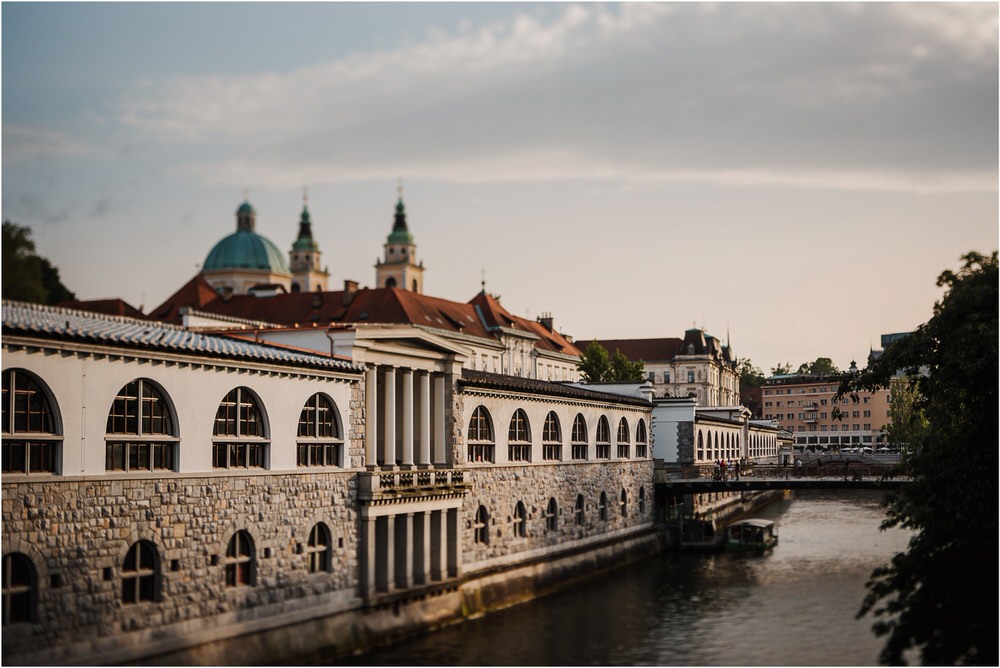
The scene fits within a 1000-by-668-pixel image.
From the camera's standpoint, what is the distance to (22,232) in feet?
63.2

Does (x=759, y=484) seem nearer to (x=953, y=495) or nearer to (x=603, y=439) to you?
(x=603, y=439)

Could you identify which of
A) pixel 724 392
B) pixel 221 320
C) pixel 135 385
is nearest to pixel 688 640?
pixel 135 385

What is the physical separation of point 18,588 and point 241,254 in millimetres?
141905

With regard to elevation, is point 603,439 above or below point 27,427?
below

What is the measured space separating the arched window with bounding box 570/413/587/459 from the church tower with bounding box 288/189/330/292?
4938 inches

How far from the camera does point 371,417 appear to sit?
1593 inches

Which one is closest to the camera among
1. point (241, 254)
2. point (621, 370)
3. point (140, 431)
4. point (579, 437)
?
point (140, 431)

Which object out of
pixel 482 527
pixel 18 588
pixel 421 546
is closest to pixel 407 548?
pixel 421 546

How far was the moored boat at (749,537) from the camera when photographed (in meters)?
66.5

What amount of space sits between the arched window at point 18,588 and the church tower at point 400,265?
144187 millimetres

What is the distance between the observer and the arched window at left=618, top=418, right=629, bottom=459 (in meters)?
64.4

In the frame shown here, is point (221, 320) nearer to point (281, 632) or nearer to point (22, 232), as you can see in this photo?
point (281, 632)

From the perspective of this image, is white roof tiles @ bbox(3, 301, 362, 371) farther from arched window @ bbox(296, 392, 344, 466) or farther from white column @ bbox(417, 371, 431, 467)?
white column @ bbox(417, 371, 431, 467)

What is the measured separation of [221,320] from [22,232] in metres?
62.2
